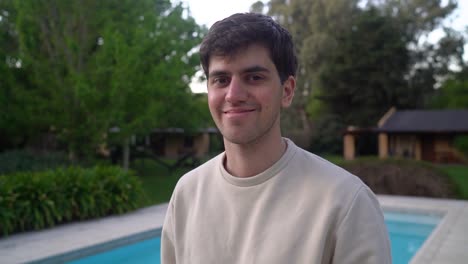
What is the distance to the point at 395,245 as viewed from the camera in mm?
9117

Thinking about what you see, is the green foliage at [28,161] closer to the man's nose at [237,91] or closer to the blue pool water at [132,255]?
the blue pool water at [132,255]

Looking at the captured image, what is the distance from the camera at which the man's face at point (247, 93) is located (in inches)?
54.8

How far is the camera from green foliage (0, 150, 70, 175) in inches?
463

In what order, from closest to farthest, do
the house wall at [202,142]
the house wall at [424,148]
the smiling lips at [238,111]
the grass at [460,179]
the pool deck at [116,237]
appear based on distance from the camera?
the smiling lips at [238,111] → the pool deck at [116,237] → the grass at [460,179] → the house wall at [424,148] → the house wall at [202,142]

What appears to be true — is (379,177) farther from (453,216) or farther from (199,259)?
(199,259)

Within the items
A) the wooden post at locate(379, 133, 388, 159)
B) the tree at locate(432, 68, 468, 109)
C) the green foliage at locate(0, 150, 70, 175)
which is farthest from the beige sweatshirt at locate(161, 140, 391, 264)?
the tree at locate(432, 68, 468, 109)

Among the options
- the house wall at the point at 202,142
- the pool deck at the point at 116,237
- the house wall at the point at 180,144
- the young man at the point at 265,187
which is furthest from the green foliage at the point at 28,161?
the house wall at the point at 202,142

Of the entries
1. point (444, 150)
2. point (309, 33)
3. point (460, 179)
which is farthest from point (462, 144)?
point (309, 33)

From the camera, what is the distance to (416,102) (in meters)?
32.7

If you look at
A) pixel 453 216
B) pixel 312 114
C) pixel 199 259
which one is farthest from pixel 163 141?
pixel 199 259

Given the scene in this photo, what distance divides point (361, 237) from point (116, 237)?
6.97 m

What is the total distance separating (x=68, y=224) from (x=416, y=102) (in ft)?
99.1

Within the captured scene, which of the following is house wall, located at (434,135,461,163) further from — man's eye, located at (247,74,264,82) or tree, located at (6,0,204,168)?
man's eye, located at (247,74,264,82)

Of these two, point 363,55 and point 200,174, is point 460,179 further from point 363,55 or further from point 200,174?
point 200,174
